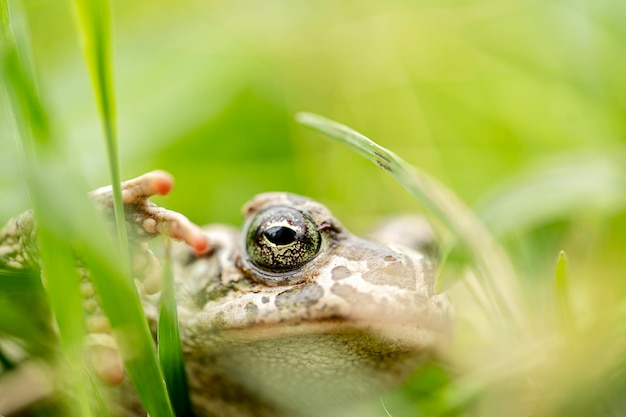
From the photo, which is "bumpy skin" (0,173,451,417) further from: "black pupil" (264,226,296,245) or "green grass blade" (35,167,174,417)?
"green grass blade" (35,167,174,417)

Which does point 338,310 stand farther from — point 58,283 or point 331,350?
point 58,283

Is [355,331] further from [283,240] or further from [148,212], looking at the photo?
[148,212]

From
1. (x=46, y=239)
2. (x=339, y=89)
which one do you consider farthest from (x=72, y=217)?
(x=339, y=89)

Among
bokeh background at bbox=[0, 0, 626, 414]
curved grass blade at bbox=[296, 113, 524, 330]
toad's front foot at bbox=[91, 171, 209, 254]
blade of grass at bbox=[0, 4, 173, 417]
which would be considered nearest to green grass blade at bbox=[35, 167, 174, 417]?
blade of grass at bbox=[0, 4, 173, 417]

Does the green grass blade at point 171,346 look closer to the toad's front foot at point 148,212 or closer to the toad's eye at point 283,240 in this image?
the toad's front foot at point 148,212

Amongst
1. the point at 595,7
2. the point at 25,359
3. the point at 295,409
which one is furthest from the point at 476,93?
the point at 25,359

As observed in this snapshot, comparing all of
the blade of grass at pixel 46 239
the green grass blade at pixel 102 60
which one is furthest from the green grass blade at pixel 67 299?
the green grass blade at pixel 102 60

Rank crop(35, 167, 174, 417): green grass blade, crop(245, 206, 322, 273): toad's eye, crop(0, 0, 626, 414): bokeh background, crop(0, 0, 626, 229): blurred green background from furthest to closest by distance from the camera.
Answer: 1. crop(0, 0, 626, 229): blurred green background
2. crop(0, 0, 626, 414): bokeh background
3. crop(245, 206, 322, 273): toad's eye
4. crop(35, 167, 174, 417): green grass blade
